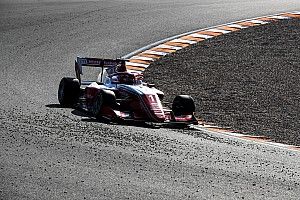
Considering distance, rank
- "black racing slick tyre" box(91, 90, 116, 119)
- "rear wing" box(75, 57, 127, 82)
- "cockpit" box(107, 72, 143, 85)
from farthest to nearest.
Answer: "rear wing" box(75, 57, 127, 82) < "cockpit" box(107, 72, 143, 85) < "black racing slick tyre" box(91, 90, 116, 119)

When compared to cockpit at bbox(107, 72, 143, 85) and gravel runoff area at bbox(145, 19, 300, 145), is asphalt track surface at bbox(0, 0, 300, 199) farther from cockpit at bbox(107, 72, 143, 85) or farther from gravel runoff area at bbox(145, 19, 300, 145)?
gravel runoff area at bbox(145, 19, 300, 145)

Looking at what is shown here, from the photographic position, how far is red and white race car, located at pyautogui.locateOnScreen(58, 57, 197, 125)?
15.0m

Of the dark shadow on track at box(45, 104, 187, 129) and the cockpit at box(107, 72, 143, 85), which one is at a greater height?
the cockpit at box(107, 72, 143, 85)

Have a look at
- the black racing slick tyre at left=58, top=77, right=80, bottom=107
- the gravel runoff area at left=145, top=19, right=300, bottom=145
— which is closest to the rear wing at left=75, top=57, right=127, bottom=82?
the black racing slick tyre at left=58, top=77, right=80, bottom=107

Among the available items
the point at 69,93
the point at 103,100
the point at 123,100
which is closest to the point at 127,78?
the point at 123,100

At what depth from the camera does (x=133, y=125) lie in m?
14.9

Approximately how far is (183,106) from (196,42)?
964 centimetres

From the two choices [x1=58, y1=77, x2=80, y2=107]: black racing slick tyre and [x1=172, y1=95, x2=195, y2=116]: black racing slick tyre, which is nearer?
[x1=172, y1=95, x2=195, y2=116]: black racing slick tyre

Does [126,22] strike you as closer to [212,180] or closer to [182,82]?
[182,82]

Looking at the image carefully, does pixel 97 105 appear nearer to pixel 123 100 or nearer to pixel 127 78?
pixel 123 100

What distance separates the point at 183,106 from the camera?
51.8ft

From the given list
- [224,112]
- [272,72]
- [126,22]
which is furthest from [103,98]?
[126,22]

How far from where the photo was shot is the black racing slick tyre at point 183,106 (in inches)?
619

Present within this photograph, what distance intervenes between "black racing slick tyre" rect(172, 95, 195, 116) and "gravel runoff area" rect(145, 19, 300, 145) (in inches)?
42.1
